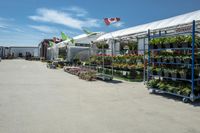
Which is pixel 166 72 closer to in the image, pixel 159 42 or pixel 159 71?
pixel 159 71

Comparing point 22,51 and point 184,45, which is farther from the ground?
point 22,51

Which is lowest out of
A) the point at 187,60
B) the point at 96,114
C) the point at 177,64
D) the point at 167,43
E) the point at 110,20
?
the point at 96,114

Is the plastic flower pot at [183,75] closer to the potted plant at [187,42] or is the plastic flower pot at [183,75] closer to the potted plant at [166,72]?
the potted plant at [166,72]

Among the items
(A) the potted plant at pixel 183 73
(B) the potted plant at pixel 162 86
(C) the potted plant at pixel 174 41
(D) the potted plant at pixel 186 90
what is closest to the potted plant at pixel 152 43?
(C) the potted plant at pixel 174 41

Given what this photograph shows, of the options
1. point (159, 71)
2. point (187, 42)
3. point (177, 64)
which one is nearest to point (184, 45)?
point (187, 42)

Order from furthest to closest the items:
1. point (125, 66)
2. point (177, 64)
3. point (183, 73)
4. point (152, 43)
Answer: point (125, 66) < point (152, 43) < point (177, 64) < point (183, 73)

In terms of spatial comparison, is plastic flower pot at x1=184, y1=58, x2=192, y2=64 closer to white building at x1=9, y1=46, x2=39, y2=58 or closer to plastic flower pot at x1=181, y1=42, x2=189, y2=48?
plastic flower pot at x1=181, y1=42, x2=189, y2=48

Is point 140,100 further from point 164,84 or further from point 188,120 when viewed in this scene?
point 188,120

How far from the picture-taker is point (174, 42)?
7.29 meters

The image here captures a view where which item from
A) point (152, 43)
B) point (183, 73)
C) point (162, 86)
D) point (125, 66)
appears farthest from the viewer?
point (125, 66)

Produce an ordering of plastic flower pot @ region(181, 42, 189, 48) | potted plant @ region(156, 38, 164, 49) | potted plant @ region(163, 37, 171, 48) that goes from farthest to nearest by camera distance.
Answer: potted plant @ region(156, 38, 164, 49) → potted plant @ region(163, 37, 171, 48) → plastic flower pot @ region(181, 42, 189, 48)

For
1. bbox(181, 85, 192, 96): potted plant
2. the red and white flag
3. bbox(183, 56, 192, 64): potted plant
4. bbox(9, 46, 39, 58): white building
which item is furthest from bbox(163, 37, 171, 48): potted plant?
bbox(9, 46, 39, 58): white building

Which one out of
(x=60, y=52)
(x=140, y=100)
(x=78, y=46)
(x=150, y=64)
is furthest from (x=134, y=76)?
(x=60, y=52)

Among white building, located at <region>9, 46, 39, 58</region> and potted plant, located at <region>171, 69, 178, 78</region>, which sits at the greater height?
white building, located at <region>9, 46, 39, 58</region>
